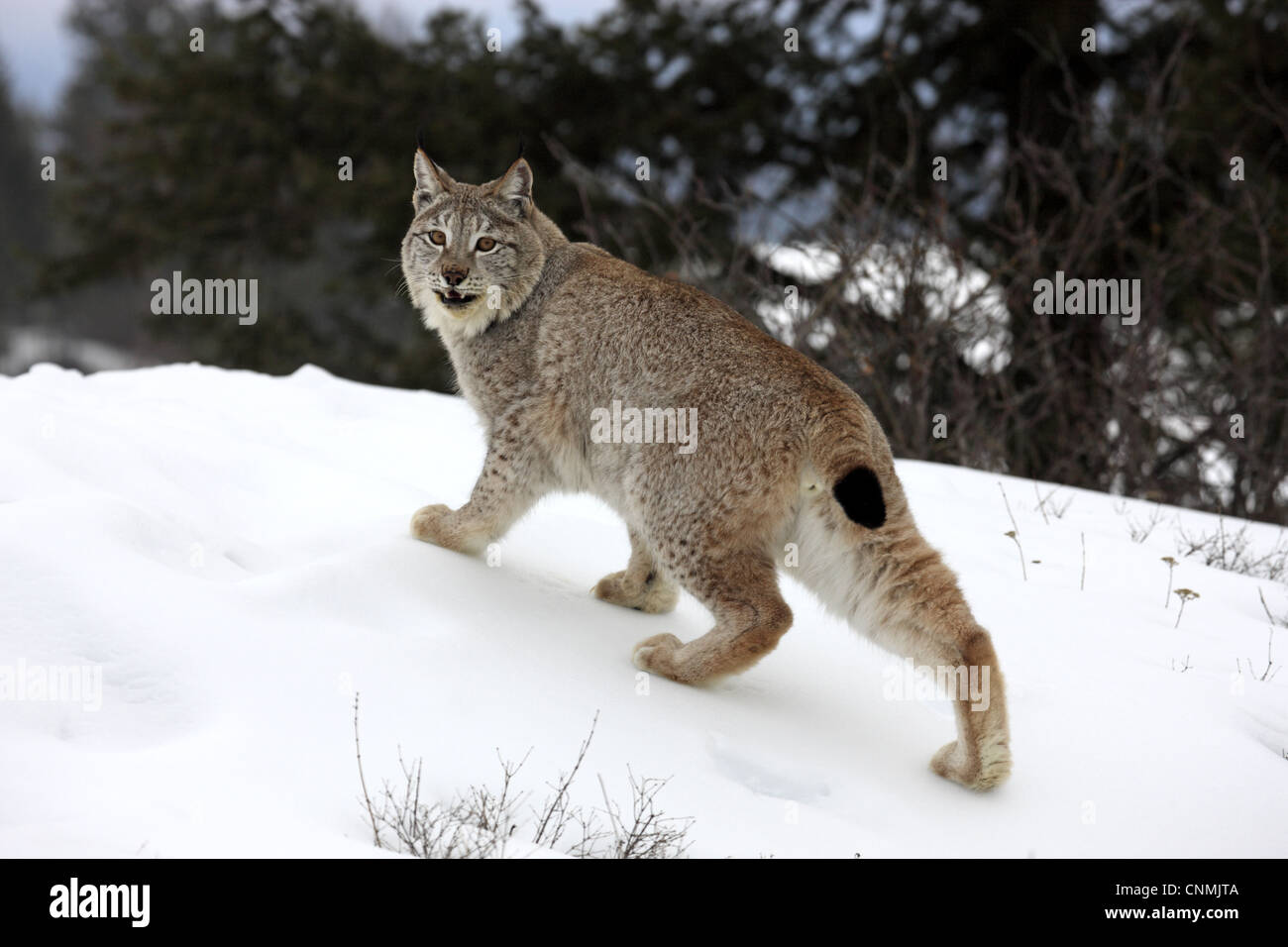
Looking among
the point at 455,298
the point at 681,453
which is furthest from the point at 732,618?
the point at 455,298

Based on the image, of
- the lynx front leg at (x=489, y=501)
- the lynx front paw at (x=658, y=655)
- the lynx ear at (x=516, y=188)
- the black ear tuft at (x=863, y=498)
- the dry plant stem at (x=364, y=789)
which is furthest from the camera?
the lynx ear at (x=516, y=188)

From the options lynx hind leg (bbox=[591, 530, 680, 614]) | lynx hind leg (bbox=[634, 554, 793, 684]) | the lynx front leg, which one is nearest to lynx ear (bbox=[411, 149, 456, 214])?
the lynx front leg

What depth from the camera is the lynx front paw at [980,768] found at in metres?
3.88

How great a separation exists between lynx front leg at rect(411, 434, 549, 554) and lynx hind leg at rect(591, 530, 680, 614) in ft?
1.72

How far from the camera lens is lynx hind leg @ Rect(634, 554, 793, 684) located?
4191 mm

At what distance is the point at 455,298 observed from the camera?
200 inches

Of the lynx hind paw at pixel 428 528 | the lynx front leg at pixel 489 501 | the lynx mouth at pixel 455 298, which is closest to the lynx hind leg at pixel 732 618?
the lynx front leg at pixel 489 501

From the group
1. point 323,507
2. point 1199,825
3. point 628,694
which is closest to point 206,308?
point 323,507

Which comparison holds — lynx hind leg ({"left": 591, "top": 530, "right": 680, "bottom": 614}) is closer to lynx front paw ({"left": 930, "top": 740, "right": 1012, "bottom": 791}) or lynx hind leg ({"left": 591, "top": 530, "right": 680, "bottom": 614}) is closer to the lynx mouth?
the lynx mouth

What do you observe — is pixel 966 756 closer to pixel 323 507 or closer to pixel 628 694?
pixel 628 694

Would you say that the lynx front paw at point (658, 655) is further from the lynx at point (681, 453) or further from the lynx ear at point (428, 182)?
the lynx ear at point (428, 182)

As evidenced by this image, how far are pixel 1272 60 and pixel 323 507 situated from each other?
Answer: 12389mm

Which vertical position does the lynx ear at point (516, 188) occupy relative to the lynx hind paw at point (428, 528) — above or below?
above

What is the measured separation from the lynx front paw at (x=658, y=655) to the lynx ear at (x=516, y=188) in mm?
2166
